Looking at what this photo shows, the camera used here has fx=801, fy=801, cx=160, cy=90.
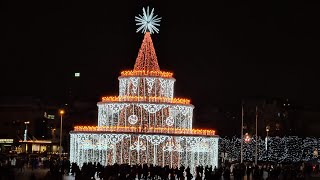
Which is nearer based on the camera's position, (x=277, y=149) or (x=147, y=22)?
(x=147, y=22)

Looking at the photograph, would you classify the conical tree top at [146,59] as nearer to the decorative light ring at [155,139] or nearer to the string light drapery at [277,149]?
the decorative light ring at [155,139]

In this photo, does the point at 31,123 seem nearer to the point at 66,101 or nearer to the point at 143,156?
the point at 66,101

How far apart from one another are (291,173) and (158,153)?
1271cm

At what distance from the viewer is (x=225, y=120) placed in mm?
142125

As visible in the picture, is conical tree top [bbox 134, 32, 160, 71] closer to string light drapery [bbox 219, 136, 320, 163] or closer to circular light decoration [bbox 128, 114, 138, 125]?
circular light decoration [bbox 128, 114, 138, 125]

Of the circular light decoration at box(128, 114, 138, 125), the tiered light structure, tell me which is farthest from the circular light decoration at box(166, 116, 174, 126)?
the circular light decoration at box(128, 114, 138, 125)

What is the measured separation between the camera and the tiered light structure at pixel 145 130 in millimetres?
63062

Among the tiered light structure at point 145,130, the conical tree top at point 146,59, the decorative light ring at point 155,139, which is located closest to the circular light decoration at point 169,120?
the tiered light structure at point 145,130

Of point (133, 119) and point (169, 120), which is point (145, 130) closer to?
point (133, 119)

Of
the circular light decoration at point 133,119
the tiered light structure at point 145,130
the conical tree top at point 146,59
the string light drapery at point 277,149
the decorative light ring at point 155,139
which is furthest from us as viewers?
the string light drapery at point 277,149

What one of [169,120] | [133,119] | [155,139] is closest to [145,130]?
[155,139]

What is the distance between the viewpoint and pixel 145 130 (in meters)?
63.8

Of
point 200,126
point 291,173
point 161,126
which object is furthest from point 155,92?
point 200,126

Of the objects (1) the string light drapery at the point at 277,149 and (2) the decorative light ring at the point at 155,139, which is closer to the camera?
(2) the decorative light ring at the point at 155,139
